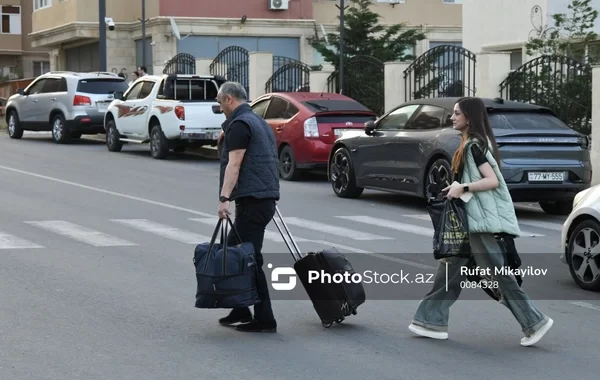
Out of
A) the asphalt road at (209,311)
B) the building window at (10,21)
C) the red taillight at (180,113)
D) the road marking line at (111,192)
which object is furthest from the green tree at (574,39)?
the building window at (10,21)

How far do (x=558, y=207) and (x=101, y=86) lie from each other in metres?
16.3

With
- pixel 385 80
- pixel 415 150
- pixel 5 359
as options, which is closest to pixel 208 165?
pixel 385 80

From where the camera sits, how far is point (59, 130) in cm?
3003

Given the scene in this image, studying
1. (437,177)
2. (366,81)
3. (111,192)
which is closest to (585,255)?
(437,177)

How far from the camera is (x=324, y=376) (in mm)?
7055

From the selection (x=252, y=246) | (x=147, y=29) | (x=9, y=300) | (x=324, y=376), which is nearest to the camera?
(x=324, y=376)

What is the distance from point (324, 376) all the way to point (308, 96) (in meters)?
14.8

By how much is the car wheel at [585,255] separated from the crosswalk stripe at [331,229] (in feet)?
11.2

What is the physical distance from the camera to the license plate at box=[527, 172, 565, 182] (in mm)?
15305

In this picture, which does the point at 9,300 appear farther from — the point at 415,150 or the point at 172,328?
the point at 415,150

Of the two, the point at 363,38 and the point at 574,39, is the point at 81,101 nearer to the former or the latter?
the point at 363,38

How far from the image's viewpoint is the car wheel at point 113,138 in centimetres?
2736

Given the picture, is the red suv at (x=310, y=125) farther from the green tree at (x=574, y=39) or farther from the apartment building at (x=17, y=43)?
the apartment building at (x=17, y=43)

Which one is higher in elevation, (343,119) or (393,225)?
(343,119)
